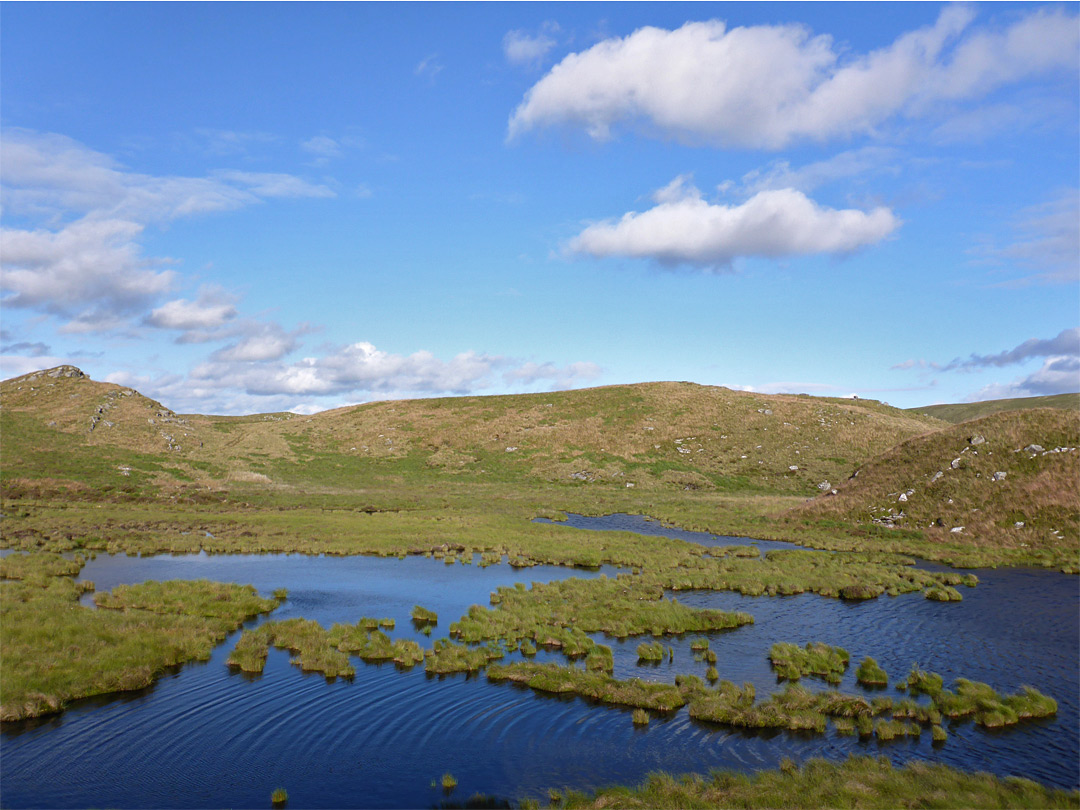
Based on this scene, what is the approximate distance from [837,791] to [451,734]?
39.4 ft

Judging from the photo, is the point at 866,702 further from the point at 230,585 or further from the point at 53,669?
the point at 230,585

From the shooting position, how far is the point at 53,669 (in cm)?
2516

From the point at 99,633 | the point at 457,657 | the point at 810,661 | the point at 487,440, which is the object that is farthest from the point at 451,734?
the point at 487,440

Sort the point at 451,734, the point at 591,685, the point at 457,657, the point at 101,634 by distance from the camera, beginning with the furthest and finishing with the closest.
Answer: the point at 101,634 < the point at 457,657 < the point at 591,685 < the point at 451,734

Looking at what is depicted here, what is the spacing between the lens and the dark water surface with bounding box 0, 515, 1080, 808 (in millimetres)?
18438

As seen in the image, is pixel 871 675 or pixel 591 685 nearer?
pixel 591 685

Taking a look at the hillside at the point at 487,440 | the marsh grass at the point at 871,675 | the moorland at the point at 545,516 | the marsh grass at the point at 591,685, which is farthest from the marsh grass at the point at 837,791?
the hillside at the point at 487,440

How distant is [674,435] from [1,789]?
105 meters

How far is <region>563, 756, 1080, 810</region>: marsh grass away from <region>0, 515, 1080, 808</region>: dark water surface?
107cm

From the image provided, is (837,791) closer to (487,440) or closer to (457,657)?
(457,657)

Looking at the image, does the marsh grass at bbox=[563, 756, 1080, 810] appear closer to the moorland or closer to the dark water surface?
the moorland

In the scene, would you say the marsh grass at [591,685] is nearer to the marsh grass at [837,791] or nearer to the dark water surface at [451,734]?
the dark water surface at [451,734]

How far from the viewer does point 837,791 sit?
17.2 metres

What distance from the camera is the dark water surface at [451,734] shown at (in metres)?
18.4
